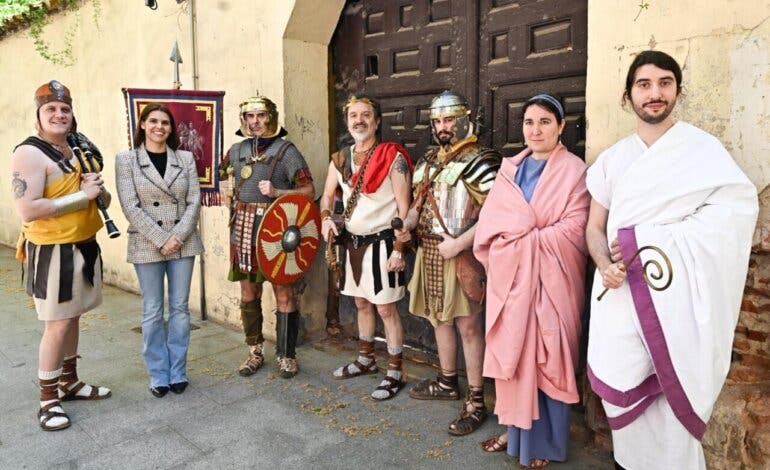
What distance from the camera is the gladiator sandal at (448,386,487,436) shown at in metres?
3.18

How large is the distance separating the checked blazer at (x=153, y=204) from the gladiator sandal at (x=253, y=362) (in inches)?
33.9

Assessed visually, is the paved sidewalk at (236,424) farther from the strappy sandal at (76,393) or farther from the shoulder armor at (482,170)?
the shoulder armor at (482,170)

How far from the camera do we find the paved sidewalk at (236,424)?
2961 mm

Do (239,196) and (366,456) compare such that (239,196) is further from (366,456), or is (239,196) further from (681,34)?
(681,34)

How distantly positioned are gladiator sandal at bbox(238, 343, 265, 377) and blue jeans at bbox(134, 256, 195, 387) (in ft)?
1.26

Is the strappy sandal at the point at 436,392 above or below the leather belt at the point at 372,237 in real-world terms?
below

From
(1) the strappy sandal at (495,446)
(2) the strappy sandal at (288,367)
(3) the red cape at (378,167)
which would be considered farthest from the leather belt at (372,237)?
(1) the strappy sandal at (495,446)

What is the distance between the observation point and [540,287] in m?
2.69

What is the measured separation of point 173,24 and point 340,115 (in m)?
2.05

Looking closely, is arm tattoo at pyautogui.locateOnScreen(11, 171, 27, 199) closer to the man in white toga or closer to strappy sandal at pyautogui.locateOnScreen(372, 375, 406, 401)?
strappy sandal at pyautogui.locateOnScreen(372, 375, 406, 401)

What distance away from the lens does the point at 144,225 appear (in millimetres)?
3613

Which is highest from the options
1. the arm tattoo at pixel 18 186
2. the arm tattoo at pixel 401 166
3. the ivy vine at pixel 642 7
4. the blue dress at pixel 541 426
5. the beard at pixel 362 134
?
the ivy vine at pixel 642 7

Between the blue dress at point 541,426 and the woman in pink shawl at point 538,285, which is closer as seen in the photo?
the woman in pink shawl at point 538,285

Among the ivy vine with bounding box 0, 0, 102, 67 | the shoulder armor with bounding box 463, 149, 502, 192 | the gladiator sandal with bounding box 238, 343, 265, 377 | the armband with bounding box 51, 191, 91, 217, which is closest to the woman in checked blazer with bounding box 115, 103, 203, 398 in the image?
the armband with bounding box 51, 191, 91, 217
